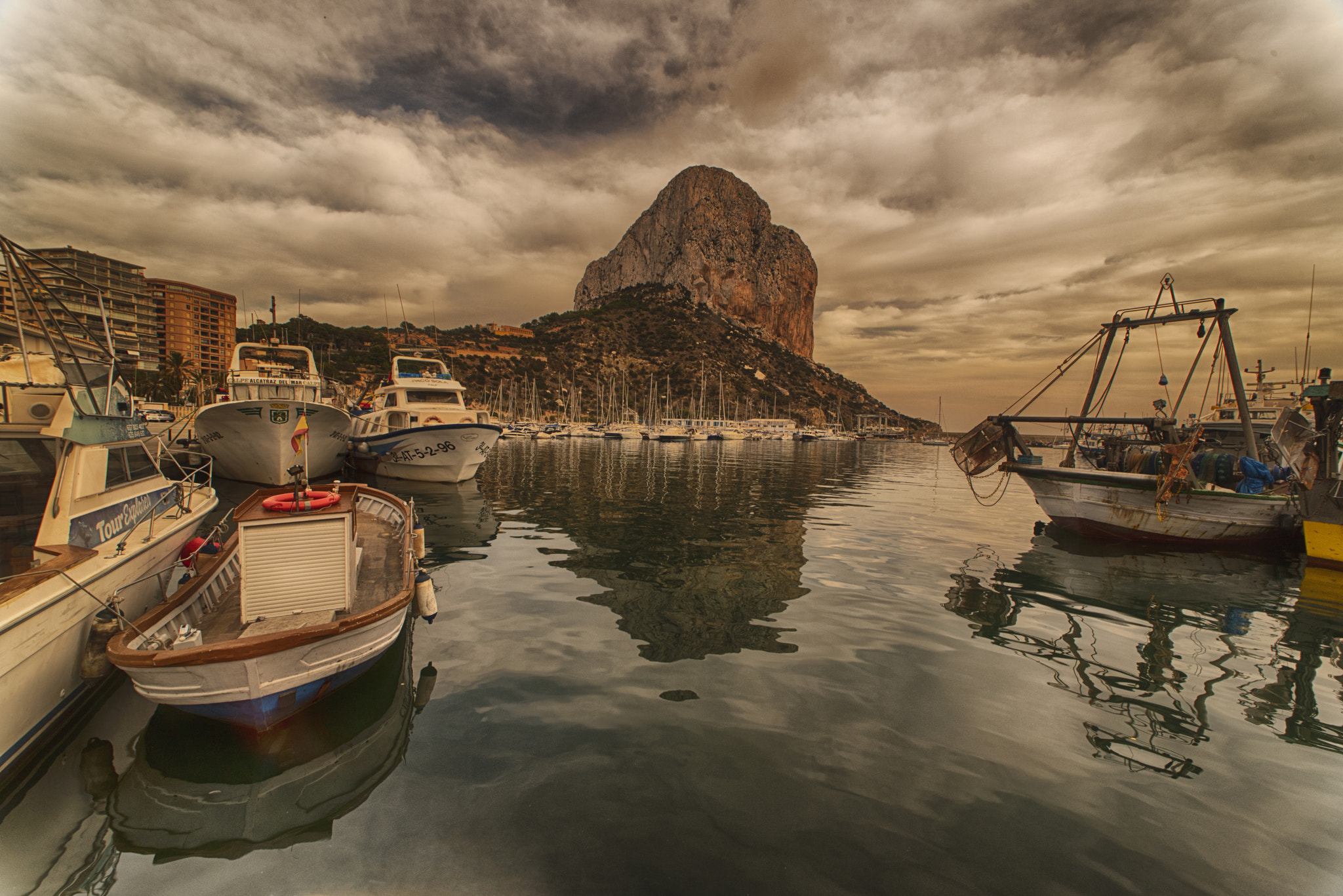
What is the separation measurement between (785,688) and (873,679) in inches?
51.6

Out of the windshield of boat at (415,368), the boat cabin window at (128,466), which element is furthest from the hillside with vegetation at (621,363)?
the boat cabin window at (128,466)

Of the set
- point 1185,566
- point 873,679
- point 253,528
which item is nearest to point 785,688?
point 873,679

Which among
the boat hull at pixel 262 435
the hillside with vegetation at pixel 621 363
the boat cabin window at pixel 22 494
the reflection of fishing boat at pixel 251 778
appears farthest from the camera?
the hillside with vegetation at pixel 621 363

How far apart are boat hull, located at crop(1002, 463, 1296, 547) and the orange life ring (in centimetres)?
1943

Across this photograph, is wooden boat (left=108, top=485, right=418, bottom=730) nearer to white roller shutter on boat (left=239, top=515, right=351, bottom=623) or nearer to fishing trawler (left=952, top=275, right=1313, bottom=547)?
white roller shutter on boat (left=239, top=515, right=351, bottom=623)

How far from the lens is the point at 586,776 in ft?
16.4

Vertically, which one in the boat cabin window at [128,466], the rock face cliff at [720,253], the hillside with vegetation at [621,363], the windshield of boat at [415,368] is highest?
the rock face cliff at [720,253]

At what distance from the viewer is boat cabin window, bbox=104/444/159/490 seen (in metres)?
7.73

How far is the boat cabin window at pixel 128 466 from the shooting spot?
7727mm

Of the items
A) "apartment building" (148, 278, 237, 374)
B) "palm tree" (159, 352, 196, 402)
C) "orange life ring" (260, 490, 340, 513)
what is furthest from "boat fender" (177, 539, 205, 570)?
"apartment building" (148, 278, 237, 374)

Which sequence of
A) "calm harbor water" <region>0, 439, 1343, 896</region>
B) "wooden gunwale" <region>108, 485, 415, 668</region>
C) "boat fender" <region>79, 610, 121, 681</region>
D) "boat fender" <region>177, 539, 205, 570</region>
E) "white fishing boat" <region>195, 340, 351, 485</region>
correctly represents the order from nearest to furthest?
"calm harbor water" <region>0, 439, 1343, 896</region> → "wooden gunwale" <region>108, 485, 415, 668</region> → "boat fender" <region>79, 610, 121, 681</region> → "boat fender" <region>177, 539, 205, 570</region> → "white fishing boat" <region>195, 340, 351, 485</region>

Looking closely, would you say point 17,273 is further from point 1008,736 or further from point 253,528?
point 1008,736

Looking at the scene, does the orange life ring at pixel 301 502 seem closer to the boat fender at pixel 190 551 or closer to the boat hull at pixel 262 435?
the boat fender at pixel 190 551

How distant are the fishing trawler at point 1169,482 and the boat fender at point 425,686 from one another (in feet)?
57.3
